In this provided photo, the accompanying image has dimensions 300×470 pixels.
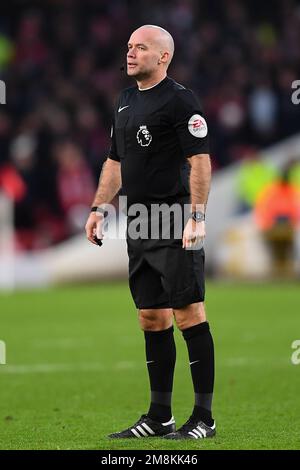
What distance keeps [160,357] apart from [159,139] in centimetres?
110

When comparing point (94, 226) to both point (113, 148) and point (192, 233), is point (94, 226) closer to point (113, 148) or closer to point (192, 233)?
point (113, 148)

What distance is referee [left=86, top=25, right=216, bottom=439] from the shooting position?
607cm

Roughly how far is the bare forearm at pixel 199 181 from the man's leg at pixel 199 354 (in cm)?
50

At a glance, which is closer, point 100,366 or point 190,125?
point 190,125

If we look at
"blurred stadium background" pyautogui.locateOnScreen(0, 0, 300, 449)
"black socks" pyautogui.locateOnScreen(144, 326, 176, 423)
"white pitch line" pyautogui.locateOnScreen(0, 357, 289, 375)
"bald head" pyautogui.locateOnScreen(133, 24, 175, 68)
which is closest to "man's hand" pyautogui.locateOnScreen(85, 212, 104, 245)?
"black socks" pyautogui.locateOnScreen(144, 326, 176, 423)

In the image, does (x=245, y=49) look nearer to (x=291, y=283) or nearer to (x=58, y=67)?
(x=58, y=67)

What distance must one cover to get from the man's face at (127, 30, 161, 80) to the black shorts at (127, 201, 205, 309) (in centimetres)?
75

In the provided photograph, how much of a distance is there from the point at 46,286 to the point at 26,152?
220cm

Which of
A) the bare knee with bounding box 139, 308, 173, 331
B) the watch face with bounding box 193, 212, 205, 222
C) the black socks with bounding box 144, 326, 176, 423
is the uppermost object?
the watch face with bounding box 193, 212, 205, 222

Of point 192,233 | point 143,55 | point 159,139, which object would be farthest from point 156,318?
point 143,55

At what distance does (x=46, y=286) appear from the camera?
18781 mm

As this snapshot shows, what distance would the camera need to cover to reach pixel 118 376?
8945 mm

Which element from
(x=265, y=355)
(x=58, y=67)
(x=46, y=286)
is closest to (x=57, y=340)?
(x=265, y=355)

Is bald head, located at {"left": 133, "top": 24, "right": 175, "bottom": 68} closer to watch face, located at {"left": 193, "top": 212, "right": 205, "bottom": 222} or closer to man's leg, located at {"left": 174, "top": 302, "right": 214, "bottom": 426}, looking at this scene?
watch face, located at {"left": 193, "top": 212, "right": 205, "bottom": 222}
